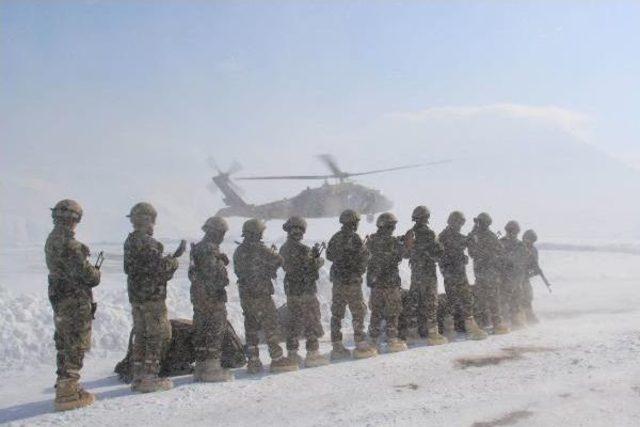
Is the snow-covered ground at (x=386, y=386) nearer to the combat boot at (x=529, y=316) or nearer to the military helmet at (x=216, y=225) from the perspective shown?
the combat boot at (x=529, y=316)

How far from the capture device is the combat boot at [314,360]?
685cm

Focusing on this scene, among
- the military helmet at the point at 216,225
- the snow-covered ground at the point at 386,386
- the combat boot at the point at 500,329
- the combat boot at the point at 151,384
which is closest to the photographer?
the snow-covered ground at the point at 386,386

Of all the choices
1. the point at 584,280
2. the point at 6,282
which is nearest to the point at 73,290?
the point at 6,282

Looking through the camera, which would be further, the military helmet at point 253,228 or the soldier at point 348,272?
the soldier at point 348,272

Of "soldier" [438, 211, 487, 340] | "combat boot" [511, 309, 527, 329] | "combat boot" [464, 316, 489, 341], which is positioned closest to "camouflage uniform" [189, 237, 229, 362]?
"soldier" [438, 211, 487, 340]

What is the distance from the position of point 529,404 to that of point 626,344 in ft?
10.00

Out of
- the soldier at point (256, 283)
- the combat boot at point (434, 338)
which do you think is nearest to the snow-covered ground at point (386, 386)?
the combat boot at point (434, 338)

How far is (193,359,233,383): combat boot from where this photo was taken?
20.0 ft

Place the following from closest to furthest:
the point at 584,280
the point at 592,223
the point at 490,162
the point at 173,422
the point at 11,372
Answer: the point at 173,422
the point at 11,372
the point at 584,280
the point at 592,223
the point at 490,162

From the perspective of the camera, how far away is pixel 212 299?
6.28 meters

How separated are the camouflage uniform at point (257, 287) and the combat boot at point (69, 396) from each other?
6.78 ft

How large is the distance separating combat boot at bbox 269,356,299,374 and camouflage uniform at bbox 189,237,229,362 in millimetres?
732

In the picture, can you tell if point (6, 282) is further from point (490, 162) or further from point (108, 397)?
point (490, 162)

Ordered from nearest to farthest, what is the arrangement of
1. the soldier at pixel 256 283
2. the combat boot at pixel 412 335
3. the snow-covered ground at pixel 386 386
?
the snow-covered ground at pixel 386 386
the soldier at pixel 256 283
the combat boot at pixel 412 335
